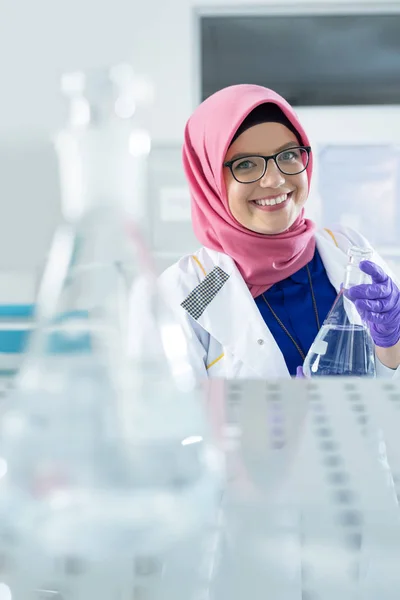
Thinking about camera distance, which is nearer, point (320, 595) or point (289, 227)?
point (320, 595)

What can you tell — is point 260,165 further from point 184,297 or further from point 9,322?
point 9,322

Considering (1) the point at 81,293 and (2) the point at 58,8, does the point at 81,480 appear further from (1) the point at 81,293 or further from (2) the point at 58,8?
(2) the point at 58,8

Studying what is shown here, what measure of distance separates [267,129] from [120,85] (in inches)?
42.0

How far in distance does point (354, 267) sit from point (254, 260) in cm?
42

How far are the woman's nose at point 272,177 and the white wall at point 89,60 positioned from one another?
156cm

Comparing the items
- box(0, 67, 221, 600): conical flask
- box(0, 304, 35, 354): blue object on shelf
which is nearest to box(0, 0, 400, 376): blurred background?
box(0, 304, 35, 354): blue object on shelf

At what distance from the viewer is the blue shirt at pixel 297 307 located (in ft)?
4.16

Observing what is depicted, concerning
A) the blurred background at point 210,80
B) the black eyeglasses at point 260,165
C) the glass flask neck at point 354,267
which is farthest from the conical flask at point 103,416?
the blurred background at point 210,80

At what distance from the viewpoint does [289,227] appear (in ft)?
4.56

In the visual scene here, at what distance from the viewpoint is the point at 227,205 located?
137cm

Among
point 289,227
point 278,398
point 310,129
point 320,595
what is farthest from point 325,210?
point 320,595

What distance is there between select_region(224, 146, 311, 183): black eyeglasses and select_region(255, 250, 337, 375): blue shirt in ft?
0.75

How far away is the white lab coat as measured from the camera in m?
1.23

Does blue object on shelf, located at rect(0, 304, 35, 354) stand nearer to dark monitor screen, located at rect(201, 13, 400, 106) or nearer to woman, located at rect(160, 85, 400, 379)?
woman, located at rect(160, 85, 400, 379)
